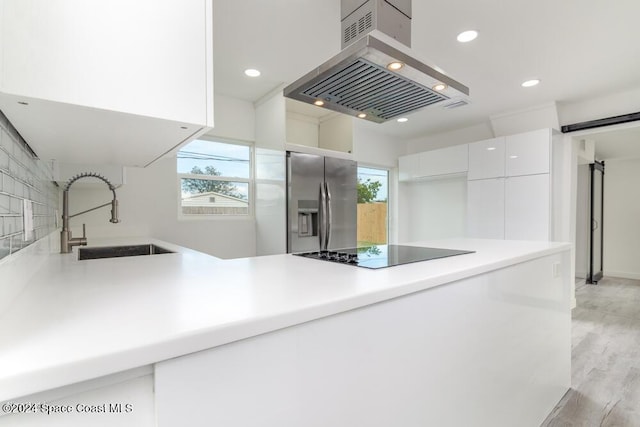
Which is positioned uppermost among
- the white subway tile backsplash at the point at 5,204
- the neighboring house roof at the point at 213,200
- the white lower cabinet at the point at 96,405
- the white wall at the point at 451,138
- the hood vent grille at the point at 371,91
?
the white wall at the point at 451,138

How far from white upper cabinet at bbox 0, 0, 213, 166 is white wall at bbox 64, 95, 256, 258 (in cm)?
169

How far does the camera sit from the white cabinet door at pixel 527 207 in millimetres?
3293

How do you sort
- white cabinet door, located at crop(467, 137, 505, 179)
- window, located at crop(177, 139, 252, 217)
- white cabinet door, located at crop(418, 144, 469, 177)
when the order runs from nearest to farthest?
window, located at crop(177, 139, 252, 217), white cabinet door, located at crop(467, 137, 505, 179), white cabinet door, located at crop(418, 144, 469, 177)

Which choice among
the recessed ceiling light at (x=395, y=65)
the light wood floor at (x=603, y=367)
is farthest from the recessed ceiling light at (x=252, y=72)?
the light wood floor at (x=603, y=367)

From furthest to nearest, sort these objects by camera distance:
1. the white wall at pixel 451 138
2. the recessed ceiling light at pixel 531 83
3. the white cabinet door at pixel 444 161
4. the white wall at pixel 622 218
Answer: the white wall at pixel 622 218, the white wall at pixel 451 138, the white cabinet door at pixel 444 161, the recessed ceiling light at pixel 531 83

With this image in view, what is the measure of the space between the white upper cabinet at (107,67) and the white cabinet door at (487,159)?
3777 millimetres

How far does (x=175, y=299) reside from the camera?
721mm

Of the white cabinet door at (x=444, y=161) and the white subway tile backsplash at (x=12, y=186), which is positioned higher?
the white cabinet door at (x=444, y=161)

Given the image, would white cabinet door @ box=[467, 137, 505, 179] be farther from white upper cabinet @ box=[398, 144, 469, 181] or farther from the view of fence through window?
the view of fence through window

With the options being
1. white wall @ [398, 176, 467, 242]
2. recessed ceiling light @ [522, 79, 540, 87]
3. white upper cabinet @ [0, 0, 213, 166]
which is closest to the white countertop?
white upper cabinet @ [0, 0, 213, 166]

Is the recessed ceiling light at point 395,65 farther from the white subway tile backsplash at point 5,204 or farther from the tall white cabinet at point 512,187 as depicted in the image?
the tall white cabinet at point 512,187

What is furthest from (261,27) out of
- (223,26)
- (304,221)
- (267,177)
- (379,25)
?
(304,221)

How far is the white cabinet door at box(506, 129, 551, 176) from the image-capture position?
3301 millimetres

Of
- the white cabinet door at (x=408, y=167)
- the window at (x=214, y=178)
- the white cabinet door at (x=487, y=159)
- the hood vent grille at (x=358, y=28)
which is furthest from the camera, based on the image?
the white cabinet door at (x=408, y=167)
